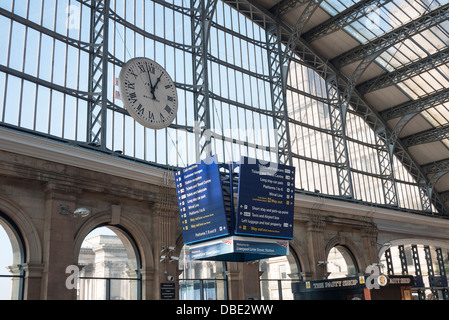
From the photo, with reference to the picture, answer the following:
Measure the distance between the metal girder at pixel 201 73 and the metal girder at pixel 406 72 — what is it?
14535mm

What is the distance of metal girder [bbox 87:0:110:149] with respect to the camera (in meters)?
19.0

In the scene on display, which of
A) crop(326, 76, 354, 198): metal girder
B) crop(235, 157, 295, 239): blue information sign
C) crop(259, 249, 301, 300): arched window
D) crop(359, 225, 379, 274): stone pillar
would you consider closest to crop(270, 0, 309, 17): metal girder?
crop(326, 76, 354, 198): metal girder

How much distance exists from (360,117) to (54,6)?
24302 mm

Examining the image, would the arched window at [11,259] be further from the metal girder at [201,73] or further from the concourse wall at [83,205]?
the metal girder at [201,73]

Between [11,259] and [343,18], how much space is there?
23.3 metres

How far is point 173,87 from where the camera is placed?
70.4ft

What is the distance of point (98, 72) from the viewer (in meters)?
19.9

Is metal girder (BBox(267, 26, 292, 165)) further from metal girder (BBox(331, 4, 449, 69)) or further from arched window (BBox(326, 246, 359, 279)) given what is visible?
arched window (BBox(326, 246, 359, 279))

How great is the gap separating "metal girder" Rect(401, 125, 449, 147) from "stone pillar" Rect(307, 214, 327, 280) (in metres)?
15.0

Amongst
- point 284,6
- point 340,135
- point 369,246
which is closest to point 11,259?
point 369,246

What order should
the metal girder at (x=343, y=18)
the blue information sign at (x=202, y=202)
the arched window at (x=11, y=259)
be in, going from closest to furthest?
the blue information sign at (x=202, y=202), the arched window at (x=11, y=259), the metal girder at (x=343, y=18)

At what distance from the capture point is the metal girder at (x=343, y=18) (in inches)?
1117

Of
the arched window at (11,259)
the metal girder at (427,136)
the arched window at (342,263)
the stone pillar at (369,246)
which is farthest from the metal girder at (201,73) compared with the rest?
the metal girder at (427,136)
